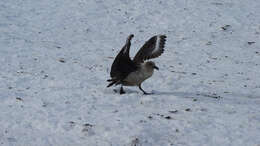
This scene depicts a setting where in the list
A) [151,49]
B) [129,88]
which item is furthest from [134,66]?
[129,88]

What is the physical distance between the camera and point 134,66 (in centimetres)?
802

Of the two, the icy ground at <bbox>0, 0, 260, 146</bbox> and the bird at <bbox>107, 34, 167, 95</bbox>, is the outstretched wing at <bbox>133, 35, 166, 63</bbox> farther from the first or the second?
the icy ground at <bbox>0, 0, 260, 146</bbox>

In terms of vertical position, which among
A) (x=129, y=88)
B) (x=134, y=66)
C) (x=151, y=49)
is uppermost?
(x=151, y=49)

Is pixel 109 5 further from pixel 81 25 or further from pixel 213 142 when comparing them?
pixel 213 142

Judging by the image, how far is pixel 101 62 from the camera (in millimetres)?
10641

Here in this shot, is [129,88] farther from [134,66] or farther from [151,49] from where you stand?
[151,49]

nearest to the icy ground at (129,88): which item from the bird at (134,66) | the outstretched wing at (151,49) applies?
the bird at (134,66)

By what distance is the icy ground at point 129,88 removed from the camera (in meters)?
6.26

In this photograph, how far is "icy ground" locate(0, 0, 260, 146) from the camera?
20.5 feet

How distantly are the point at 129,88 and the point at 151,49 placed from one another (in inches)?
40.0

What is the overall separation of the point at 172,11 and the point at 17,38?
5648mm

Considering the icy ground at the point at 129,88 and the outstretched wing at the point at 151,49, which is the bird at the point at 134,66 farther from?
the icy ground at the point at 129,88

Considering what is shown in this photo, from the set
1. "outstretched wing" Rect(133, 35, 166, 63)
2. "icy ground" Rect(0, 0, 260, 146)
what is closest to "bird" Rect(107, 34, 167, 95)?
"outstretched wing" Rect(133, 35, 166, 63)

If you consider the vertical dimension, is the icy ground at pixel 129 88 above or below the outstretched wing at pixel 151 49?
below
